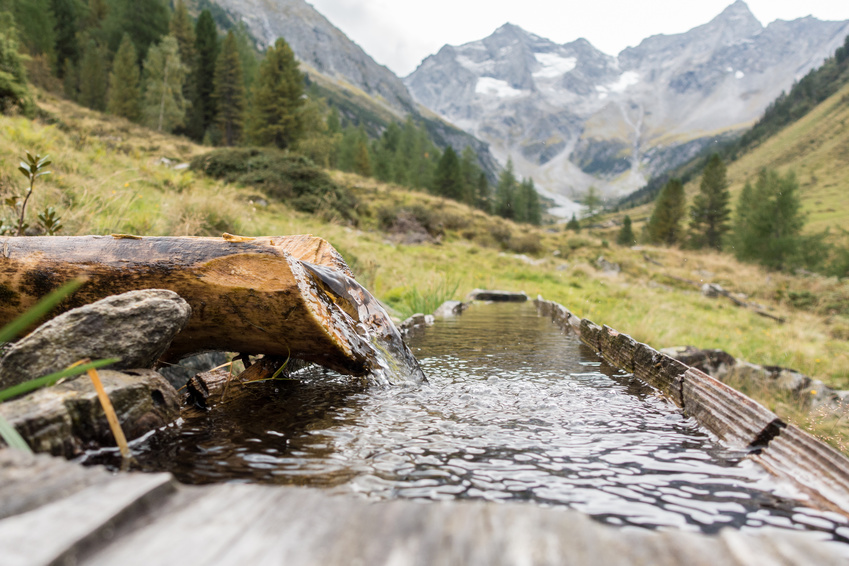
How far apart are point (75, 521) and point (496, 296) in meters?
11.6

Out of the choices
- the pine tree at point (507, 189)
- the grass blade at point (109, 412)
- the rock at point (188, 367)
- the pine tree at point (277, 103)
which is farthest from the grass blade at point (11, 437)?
the pine tree at point (507, 189)

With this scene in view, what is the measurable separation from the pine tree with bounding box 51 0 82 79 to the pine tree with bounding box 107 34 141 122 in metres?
9.09

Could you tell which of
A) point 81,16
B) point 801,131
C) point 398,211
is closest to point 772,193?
point 398,211

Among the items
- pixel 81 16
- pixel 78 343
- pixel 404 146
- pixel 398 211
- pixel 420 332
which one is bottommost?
pixel 420 332

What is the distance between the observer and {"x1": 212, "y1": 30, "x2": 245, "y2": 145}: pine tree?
37875mm

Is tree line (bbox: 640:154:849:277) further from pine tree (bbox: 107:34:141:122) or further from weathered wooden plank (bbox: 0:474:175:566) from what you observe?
pine tree (bbox: 107:34:141:122)

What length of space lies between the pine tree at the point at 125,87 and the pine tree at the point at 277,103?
9913 millimetres

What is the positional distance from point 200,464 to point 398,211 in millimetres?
23880

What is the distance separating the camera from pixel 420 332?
21.0ft

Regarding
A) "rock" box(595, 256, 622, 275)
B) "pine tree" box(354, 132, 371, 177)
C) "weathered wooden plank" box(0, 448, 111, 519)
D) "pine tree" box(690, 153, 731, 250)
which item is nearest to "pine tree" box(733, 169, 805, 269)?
"rock" box(595, 256, 622, 275)

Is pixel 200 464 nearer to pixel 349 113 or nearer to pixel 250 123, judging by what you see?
pixel 250 123

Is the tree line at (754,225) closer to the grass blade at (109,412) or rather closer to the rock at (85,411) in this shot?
the rock at (85,411)

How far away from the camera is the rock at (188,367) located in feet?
9.82

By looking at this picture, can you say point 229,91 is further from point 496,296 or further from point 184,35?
point 496,296
